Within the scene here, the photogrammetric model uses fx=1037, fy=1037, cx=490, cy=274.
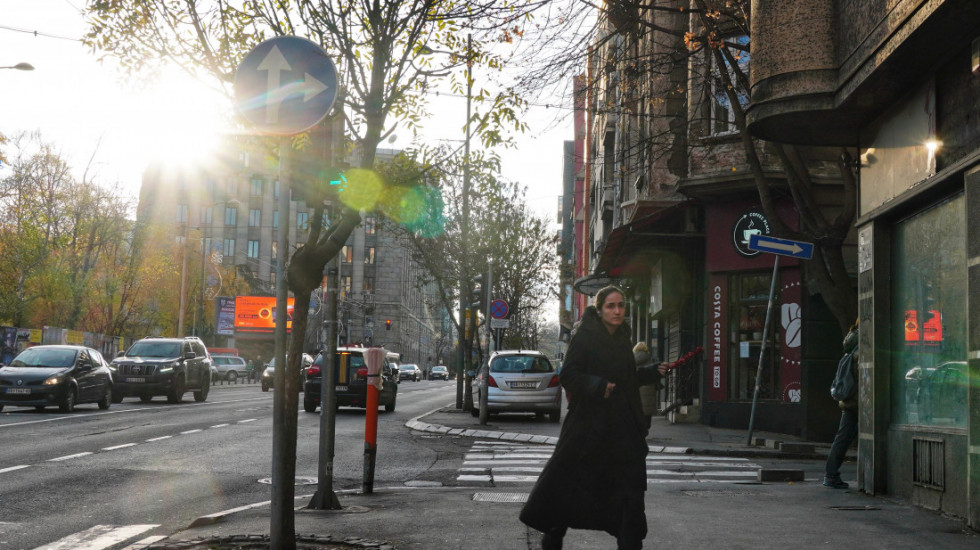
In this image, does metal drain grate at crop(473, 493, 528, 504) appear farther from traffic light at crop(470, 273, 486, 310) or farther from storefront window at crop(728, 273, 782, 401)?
traffic light at crop(470, 273, 486, 310)

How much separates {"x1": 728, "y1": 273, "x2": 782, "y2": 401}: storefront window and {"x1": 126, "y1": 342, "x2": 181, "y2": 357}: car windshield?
1618cm

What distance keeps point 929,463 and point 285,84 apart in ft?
20.4

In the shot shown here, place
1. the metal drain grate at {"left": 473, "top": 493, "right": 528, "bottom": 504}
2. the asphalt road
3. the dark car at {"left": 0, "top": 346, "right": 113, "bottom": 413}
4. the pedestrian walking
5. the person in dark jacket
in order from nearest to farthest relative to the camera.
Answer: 1. the person in dark jacket
2. the asphalt road
3. the metal drain grate at {"left": 473, "top": 493, "right": 528, "bottom": 504}
4. the pedestrian walking
5. the dark car at {"left": 0, "top": 346, "right": 113, "bottom": 413}

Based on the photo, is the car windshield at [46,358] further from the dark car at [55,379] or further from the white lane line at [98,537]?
the white lane line at [98,537]

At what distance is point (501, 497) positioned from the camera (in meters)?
9.94

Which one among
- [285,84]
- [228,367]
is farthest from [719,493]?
[228,367]

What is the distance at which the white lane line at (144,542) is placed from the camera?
7.02m

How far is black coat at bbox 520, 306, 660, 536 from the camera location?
241 inches

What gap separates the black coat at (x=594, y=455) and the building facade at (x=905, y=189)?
2.94 metres

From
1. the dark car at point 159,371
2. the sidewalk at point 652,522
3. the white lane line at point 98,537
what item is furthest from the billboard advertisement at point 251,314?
the white lane line at point 98,537

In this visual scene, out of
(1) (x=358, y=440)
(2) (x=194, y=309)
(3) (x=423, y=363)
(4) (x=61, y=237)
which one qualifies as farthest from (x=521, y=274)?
(3) (x=423, y=363)

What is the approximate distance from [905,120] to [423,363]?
140 metres

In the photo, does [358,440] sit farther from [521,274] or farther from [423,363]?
[423,363]

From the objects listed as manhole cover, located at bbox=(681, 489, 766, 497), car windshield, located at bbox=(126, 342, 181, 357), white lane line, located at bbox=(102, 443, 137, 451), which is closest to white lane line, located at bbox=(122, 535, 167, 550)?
manhole cover, located at bbox=(681, 489, 766, 497)
